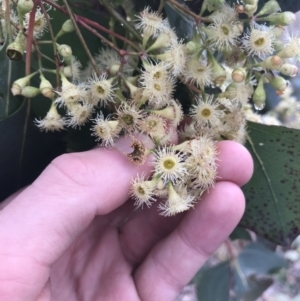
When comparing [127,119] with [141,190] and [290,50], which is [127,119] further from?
[290,50]

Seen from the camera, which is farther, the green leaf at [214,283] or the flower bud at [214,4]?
the green leaf at [214,283]

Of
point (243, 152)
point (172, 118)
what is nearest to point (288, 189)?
point (243, 152)

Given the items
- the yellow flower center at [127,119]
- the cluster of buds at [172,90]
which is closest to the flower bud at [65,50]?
the cluster of buds at [172,90]

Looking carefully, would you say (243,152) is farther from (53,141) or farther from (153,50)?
(53,141)

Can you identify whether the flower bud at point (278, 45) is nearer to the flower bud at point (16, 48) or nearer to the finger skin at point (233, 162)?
the finger skin at point (233, 162)

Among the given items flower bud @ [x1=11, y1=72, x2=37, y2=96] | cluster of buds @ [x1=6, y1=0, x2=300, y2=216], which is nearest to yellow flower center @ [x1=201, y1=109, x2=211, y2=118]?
cluster of buds @ [x1=6, y1=0, x2=300, y2=216]

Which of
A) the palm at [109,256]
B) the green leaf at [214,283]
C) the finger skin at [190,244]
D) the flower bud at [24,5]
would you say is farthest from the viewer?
the green leaf at [214,283]
